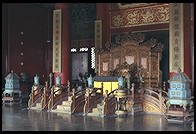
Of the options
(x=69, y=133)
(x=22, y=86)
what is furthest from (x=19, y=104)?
(x=69, y=133)

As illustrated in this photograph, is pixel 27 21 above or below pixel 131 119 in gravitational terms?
above

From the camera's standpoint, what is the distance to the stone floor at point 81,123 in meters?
5.12

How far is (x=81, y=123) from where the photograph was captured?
221 inches

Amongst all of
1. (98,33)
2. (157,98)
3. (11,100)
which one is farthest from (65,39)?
(157,98)

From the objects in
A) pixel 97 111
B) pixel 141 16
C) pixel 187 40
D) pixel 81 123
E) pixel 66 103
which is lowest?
pixel 81 123

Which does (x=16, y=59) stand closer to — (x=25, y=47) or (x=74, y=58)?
(x=25, y=47)

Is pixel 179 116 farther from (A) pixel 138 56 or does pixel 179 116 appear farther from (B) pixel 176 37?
(A) pixel 138 56

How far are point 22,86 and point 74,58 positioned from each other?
92.0 inches

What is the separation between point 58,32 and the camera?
9.51 m

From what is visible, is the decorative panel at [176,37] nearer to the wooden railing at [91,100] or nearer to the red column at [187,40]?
the red column at [187,40]

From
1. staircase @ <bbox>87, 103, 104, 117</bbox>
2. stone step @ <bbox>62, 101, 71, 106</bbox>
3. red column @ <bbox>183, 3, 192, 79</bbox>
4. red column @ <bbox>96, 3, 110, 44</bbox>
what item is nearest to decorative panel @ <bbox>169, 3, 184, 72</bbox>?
red column @ <bbox>183, 3, 192, 79</bbox>

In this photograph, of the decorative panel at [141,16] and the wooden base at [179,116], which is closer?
the wooden base at [179,116]

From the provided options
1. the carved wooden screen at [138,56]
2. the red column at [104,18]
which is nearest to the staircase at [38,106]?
the carved wooden screen at [138,56]

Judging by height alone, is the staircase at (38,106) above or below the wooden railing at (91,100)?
below
